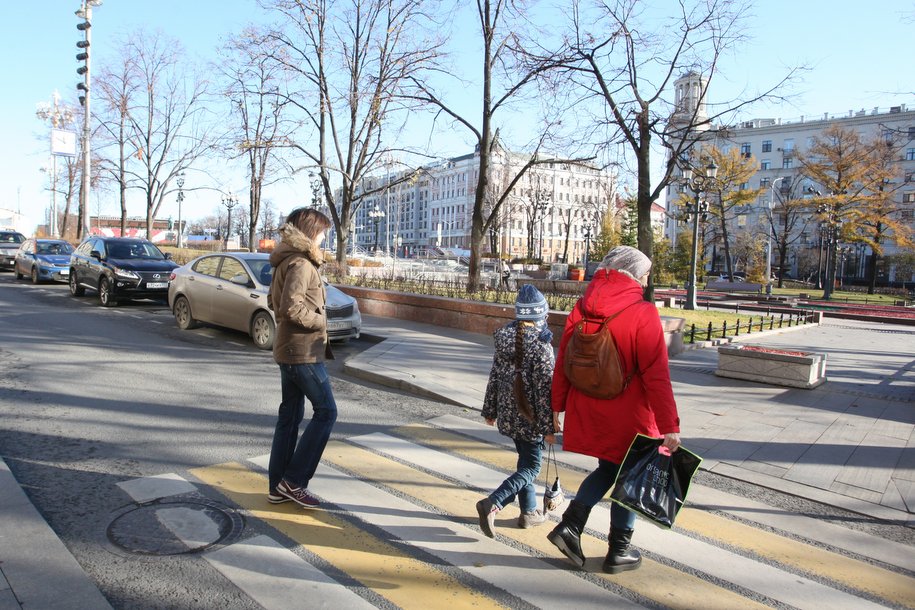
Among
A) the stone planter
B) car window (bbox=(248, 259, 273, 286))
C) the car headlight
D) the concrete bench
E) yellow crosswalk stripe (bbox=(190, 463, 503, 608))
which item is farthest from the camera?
the concrete bench

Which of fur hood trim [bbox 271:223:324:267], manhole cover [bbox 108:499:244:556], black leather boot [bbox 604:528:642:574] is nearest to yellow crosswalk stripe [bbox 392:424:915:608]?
black leather boot [bbox 604:528:642:574]

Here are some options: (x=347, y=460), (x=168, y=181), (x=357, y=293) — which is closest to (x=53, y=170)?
(x=168, y=181)

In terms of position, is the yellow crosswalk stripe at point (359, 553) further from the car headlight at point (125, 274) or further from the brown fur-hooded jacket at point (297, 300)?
the car headlight at point (125, 274)

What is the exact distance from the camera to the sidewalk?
17.3ft

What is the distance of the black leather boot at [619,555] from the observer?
136 inches

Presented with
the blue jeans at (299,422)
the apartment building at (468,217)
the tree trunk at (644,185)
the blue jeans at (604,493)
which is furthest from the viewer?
the apartment building at (468,217)

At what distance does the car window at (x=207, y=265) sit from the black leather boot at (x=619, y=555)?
1008cm

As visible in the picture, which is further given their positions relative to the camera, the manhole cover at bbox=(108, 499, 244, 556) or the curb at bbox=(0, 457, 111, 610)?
the manhole cover at bbox=(108, 499, 244, 556)

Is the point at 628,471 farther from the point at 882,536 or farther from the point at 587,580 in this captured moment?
the point at 882,536

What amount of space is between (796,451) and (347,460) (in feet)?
14.5

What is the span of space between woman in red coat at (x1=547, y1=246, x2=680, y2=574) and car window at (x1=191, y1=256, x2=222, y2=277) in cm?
980

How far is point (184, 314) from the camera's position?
488 inches

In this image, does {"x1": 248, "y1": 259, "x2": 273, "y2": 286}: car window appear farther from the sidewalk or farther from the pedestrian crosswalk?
the pedestrian crosswalk

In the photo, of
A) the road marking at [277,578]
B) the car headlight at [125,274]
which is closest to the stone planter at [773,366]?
the road marking at [277,578]
